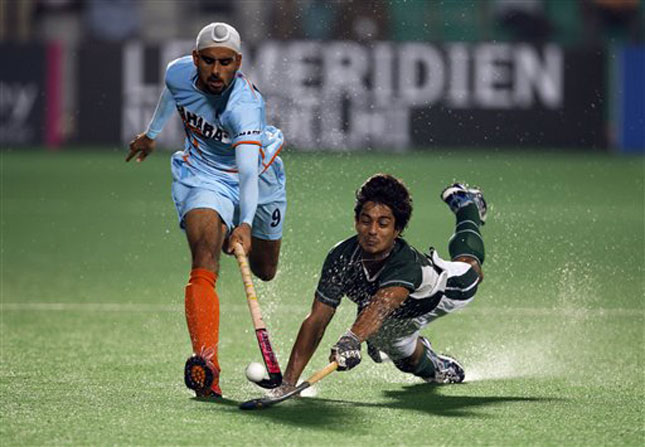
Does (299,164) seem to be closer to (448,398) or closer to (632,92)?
(632,92)

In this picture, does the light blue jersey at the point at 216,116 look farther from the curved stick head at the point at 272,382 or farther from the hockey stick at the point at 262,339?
the curved stick head at the point at 272,382

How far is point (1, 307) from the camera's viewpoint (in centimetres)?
888

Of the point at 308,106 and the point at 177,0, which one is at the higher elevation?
the point at 177,0

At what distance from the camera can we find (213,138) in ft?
22.0

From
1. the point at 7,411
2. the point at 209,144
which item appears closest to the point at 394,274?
the point at 209,144

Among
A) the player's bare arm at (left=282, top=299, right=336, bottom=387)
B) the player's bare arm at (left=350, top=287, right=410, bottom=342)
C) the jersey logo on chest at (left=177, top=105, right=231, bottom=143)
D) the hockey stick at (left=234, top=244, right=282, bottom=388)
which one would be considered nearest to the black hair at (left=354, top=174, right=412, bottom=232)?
the player's bare arm at (left=350, top=287, right=410, bottom=342)

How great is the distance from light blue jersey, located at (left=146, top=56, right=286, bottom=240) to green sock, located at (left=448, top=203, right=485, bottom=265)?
3.21ft

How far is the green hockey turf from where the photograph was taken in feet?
18.1

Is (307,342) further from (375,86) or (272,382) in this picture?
(375,86)

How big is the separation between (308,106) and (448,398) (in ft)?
43.4

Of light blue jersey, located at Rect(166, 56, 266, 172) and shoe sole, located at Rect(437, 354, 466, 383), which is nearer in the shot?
light blue jersey, located at Rect(166, 56, 266, 172)

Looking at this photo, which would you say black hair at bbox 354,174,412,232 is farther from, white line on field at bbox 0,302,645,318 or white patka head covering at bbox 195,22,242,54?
white line on field at bbox 0,302,645,318

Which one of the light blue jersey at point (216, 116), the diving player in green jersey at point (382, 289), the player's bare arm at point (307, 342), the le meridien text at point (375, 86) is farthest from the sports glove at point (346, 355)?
the le meridien text at point (375, 86)

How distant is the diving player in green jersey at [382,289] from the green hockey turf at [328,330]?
7.8 inches
